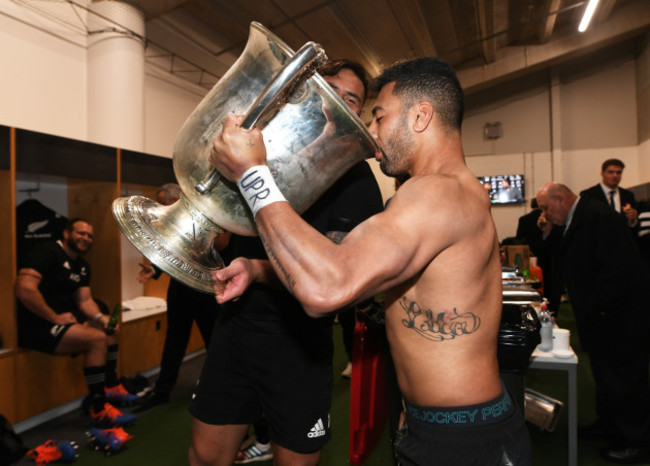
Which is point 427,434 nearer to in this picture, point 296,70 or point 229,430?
point 229,430

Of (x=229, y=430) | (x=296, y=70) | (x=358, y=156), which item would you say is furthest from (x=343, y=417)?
(x=296, y=70)

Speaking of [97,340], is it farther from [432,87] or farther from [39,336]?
[432,87]

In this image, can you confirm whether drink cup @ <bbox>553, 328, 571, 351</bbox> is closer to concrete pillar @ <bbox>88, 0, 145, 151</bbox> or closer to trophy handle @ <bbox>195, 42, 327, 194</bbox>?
trophy handle @ <bbox>195, 42, 327, 194</bbox>

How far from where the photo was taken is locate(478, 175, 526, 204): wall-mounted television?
32.9ft

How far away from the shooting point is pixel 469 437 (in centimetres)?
105

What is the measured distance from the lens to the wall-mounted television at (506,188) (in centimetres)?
1003

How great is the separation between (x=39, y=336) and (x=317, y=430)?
2.53 metres

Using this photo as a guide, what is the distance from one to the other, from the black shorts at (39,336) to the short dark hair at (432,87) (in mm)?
2988

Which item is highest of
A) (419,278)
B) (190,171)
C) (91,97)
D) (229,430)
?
(91,97)

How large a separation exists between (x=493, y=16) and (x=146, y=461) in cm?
791

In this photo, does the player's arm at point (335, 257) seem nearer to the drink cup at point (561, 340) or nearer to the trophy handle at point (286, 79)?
the trophy handle at point (286, 79)

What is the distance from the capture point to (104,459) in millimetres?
2725

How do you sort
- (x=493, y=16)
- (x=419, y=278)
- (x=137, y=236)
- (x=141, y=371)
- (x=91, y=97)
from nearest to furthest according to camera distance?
1. (x=137, y=236)
2. (x=419, y=278)
3. (x=141, y=371)
4. (x=91, y=97)
5. (x=493, y=16)

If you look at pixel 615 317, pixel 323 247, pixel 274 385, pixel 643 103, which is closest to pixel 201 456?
pixel 274 385
